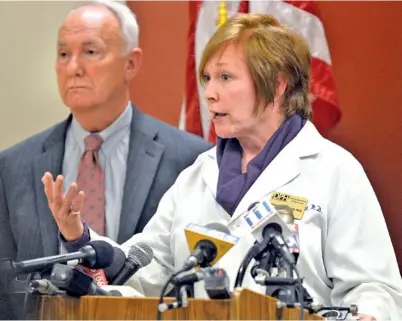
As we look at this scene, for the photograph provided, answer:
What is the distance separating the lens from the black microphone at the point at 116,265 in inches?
90.5

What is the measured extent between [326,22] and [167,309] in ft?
7.96

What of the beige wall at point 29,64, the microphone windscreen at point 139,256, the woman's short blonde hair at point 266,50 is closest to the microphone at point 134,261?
the microphone windscreen at point 139,256

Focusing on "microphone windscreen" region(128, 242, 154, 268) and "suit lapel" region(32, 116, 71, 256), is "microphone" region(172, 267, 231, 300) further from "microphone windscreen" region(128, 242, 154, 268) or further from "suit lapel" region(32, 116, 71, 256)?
"suit lapel" region(32, 116, 71, 256)

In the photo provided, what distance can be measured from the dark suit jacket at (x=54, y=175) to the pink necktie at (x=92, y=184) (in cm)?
9

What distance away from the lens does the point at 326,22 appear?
396cm

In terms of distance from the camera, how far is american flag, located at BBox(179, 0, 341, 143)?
373 centimetres

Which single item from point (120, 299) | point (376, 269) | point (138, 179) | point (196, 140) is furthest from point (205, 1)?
point (120, 299)

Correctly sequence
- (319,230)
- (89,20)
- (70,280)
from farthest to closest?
(89,20)
(319,230)
(70,280)

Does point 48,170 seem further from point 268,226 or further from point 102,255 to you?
point 268,226

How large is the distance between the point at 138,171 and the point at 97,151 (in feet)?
0.76

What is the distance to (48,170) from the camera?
11.8ft

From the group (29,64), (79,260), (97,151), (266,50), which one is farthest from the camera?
(29,64)

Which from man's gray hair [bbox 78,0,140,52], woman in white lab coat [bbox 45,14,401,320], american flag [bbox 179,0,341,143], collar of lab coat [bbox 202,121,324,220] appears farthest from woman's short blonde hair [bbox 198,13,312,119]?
man's gray hair [bbox 78,0,140,52]

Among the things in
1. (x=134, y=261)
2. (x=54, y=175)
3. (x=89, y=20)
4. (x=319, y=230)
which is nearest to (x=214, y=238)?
(x=134, y=261)
